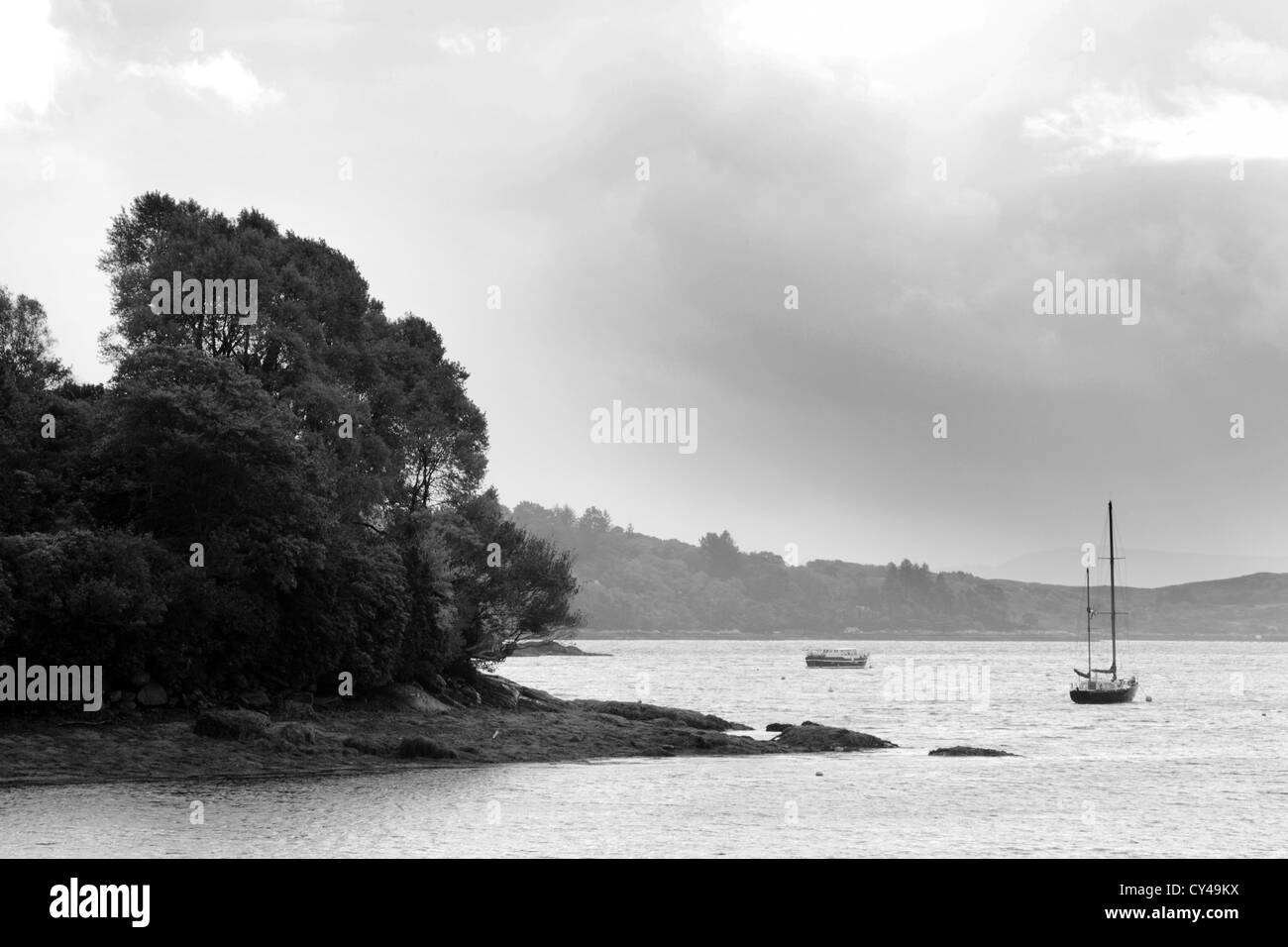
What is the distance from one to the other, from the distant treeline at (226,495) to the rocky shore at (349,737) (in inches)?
63.5

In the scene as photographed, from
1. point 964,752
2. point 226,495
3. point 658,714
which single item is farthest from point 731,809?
point 658,714

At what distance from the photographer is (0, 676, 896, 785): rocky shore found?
1697 inches

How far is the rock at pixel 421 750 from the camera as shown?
165 ft

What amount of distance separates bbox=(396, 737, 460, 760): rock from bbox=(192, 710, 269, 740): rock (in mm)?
4980

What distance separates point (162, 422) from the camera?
51.4 m

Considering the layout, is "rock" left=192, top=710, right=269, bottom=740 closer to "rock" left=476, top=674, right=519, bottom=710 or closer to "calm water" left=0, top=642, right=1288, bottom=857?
"calm water" left=0, top=642, right=1288, bottom=857

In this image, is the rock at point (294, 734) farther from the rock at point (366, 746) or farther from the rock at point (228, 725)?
the rock at point (366, 746)

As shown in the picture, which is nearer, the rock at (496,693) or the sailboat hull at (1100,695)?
the rock at (496,693)

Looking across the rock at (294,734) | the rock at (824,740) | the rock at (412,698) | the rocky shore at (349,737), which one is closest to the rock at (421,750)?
the rocky shore at (349,737)

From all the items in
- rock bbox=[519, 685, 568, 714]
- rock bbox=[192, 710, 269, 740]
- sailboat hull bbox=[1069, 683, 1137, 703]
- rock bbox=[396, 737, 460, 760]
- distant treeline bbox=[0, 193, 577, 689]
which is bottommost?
sailboat hull bbox=[1069, 683, 1137, 703]

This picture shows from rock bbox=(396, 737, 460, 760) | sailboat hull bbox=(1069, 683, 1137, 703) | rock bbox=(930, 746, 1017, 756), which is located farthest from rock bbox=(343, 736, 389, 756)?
sailboat hull bbox=(1069, 683, 1137, 703)
